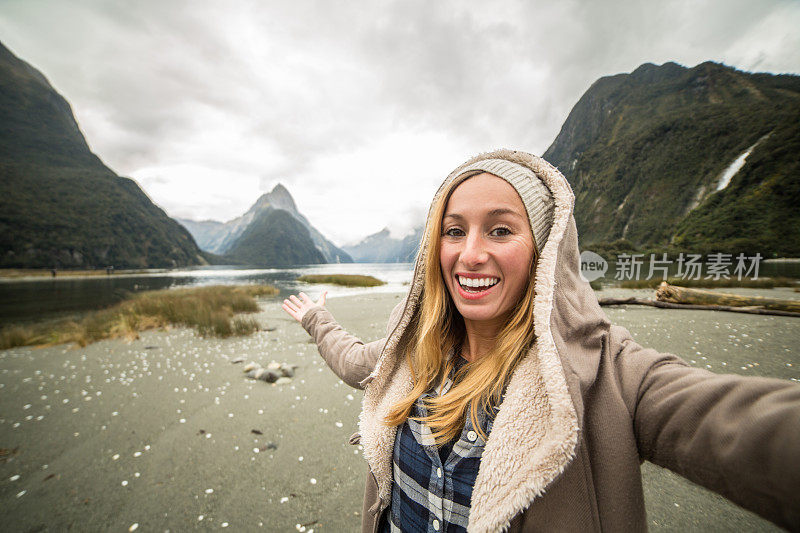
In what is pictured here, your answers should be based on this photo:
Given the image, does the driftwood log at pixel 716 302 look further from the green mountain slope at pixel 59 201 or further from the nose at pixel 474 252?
the green mountain slope at pixel 59 201

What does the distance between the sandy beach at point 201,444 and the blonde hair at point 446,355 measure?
2619 millimetres

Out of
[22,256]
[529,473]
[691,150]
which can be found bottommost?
[22,256]

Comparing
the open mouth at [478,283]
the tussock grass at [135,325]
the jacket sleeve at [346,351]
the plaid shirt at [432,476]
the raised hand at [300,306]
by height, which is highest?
the open mouth at [478,283]

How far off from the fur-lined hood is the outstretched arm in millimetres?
1122

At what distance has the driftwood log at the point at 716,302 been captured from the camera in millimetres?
9742

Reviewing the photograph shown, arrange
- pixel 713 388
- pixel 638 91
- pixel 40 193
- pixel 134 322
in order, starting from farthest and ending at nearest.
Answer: pixel 638 91 → pixel 40 193 → pixel 134 322 → pixel 713 388

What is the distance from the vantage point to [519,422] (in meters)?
1.18

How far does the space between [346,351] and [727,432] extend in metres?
2.05

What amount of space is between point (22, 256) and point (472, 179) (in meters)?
110

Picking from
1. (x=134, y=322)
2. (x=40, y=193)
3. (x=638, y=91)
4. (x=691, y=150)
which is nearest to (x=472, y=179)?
(x=134, y=322)

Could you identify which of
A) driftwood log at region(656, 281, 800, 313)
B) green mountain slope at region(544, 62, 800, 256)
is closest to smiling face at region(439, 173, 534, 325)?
driftwood log at region(656, 281, 800, 313)

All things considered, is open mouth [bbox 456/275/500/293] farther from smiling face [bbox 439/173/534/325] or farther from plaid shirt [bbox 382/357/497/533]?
plaid shirt [bbox 382/357/497/533]

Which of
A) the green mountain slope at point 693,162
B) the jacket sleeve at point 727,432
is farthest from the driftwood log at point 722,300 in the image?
the green mountain slope at point 693,162

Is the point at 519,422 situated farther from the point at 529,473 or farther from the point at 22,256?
the point at 22,256
